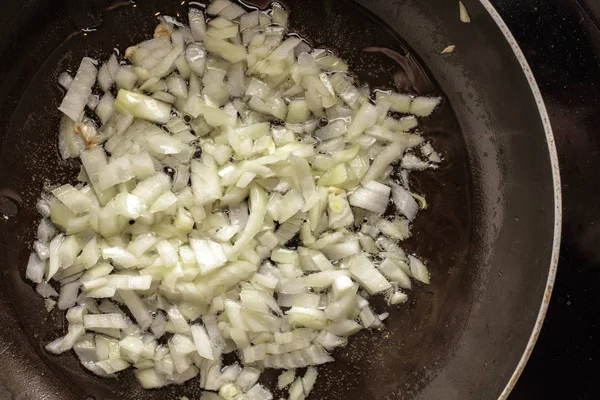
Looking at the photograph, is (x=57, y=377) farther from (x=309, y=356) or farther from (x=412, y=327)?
(x=412, y=327)

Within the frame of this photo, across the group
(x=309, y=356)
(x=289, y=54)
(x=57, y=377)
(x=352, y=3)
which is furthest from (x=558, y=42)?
(x=57, y=377)

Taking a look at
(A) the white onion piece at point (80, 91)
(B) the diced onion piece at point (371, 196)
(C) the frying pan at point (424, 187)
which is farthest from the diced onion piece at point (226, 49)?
(B) the diced onion piece at point (371, 196)

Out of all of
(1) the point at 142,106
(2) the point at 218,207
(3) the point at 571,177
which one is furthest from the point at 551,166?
(1) the point at 142,106

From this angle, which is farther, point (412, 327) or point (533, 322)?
point (412, 327)

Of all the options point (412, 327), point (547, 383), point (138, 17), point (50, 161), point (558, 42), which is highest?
point (138, 17)

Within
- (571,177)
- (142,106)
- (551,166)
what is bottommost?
(571,177)

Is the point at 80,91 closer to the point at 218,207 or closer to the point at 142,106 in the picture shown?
the point at 142,106

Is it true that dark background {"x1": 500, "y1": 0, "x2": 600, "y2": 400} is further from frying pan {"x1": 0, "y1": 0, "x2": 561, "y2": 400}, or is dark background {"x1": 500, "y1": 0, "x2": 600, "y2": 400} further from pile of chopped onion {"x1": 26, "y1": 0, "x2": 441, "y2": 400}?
pile of chopped onion {"x1": 26, "y1": 0, "x2": 441, "y2": 400}
